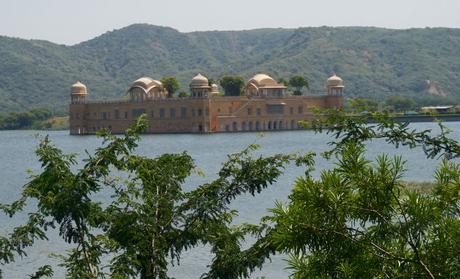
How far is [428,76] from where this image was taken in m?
171

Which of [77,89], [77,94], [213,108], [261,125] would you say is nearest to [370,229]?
[213,108]

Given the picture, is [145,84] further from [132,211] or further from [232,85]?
[132,211]

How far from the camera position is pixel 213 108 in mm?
91625

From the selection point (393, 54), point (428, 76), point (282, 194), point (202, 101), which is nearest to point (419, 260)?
point (282, 194)

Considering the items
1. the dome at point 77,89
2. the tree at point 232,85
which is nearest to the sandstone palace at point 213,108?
the tree at point 232,85

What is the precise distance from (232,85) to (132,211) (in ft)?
296

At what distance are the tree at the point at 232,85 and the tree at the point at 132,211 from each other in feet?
293

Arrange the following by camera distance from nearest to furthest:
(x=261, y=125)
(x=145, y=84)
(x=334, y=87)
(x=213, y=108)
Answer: (x=213, y=108)
(x=261, y=125)
(x=145, y=84)
(x=334, y=87)

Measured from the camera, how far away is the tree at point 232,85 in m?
100

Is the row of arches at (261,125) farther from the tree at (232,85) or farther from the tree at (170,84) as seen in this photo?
the tree at (170,84)

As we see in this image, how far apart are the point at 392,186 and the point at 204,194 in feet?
14.1

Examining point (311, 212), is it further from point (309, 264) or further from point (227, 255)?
point (227, 255)

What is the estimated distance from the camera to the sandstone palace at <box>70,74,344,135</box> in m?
92.5

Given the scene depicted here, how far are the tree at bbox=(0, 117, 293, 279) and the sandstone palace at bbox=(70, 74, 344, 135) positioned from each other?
262 feet
